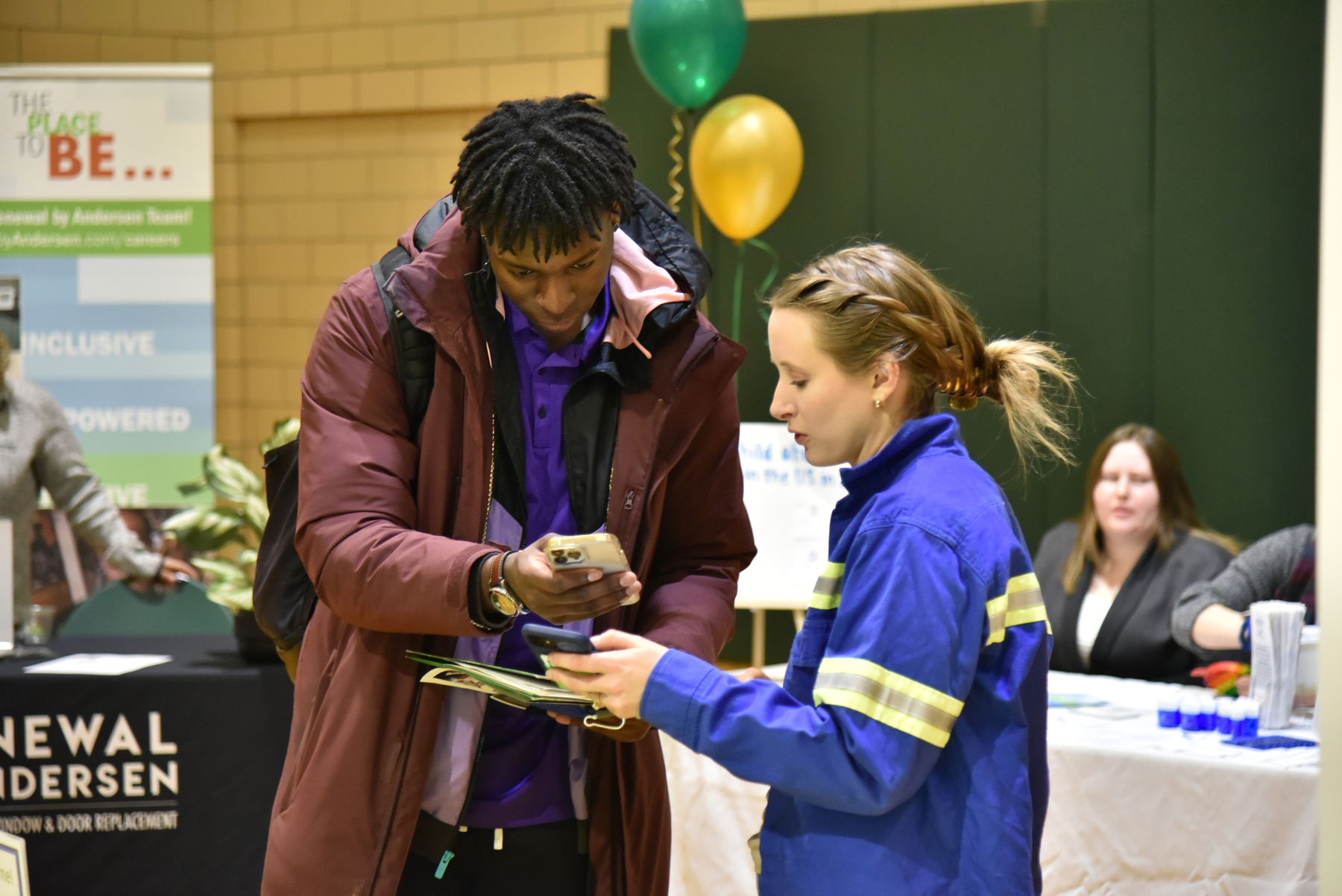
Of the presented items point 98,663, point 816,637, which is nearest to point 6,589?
point 98,663

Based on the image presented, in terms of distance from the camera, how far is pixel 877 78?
5195 millimetres

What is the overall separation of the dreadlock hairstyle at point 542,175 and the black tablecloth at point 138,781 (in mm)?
1857

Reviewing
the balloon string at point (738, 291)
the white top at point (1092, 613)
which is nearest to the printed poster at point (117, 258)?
the balloon string at point (738, 291)

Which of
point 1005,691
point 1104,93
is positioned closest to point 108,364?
point 1104,93

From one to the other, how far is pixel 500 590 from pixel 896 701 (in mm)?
423

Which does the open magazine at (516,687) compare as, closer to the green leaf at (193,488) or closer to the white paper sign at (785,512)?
the green leaf at (193,488)

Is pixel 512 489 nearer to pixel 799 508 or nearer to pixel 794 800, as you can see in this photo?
pixel 794 800

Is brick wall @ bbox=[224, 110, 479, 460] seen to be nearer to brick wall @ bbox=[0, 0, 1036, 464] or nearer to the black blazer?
brick wall @ bbox=[0, 0, 1036, 464]

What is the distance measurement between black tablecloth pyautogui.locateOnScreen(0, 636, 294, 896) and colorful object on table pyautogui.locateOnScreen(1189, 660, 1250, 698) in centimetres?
214

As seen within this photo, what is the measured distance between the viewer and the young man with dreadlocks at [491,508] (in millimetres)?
1355

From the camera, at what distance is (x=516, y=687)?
124 cm

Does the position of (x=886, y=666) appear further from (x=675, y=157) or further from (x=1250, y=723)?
(x=675, y=157)

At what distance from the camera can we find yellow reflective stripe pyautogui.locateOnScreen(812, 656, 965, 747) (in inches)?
44.4

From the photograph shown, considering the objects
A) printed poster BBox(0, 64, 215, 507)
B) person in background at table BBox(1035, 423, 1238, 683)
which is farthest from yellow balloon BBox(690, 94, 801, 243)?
printed poster BBox(0, 64, 215, 507)
